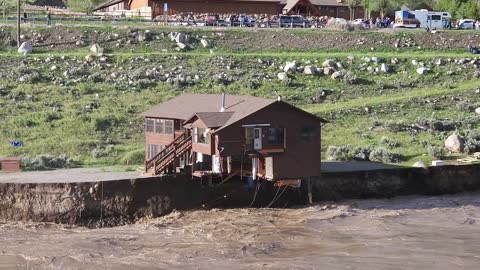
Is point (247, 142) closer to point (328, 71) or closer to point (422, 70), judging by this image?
point (328, 71)

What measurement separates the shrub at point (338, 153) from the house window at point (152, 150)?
973 centimetres

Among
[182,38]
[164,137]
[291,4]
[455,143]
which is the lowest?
[455,143]

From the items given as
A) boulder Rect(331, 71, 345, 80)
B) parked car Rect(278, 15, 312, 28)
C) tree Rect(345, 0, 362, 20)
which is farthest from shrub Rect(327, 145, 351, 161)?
tree Rect(345, 0, 362, 20)

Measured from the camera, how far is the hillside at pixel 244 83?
49219 millimetres

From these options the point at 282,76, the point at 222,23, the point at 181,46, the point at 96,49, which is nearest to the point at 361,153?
the point at 282,76

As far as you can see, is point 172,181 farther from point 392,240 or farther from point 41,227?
point 392,240

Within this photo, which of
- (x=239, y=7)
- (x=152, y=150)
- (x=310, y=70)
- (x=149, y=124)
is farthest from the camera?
(x=239, y=7)

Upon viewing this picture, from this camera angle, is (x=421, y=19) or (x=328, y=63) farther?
(x=421, y=19)

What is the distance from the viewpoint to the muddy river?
3039 cm

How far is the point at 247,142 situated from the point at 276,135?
1376 mm

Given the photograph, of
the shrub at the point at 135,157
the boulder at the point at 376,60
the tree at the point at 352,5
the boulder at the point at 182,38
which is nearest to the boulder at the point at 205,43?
the boulder at the point at 182,38

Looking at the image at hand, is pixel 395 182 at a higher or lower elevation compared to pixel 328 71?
lower

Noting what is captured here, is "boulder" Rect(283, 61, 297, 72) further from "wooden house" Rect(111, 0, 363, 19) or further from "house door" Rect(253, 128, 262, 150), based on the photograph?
"house door" Rect(253, 128, 262, 150)

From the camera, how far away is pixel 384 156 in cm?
4584
